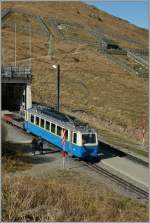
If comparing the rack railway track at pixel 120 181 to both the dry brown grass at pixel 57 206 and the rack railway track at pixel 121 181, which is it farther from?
the dry brown grass at pixel 57 206

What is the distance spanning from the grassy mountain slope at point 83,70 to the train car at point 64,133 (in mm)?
7929

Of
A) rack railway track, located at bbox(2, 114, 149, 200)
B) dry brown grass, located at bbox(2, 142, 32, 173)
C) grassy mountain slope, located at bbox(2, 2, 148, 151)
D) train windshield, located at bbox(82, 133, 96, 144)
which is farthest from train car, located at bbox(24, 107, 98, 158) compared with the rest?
grassy mountain slope, located at bbox(2, 2, 148, 151)

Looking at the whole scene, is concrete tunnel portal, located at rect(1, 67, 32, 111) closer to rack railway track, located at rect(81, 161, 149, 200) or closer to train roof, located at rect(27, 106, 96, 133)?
train roof, located at rect(27, 106, 96, 133)

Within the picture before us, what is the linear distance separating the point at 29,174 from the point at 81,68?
59.4 meters

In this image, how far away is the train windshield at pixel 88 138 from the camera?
27620 millimetres

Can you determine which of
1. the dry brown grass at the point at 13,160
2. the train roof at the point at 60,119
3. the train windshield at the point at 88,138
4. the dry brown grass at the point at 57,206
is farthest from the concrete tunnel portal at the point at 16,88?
the dry brown grass at the point at 57,206

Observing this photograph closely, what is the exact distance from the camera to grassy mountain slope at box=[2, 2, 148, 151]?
168ft

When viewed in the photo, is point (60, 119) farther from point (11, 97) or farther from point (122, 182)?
point (11, 97)

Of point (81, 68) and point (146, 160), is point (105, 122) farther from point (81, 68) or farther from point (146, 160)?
point (81, 68)

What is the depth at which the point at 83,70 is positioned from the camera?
267 feet

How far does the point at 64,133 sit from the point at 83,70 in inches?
2107

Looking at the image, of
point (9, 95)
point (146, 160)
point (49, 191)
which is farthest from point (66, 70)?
point (49, 191)

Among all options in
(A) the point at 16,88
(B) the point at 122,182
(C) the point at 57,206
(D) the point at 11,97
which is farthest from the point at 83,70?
(C) the point at 57,206

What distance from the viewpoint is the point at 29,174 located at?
24594mm
